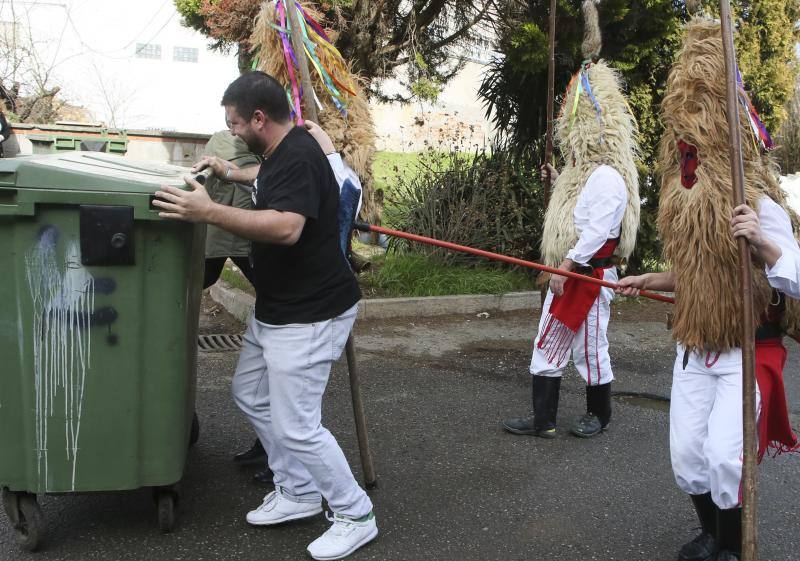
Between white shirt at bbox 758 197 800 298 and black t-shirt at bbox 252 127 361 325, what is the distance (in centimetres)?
156

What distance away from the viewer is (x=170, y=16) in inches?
899

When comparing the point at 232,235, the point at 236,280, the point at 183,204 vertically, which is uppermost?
the point at 183,204

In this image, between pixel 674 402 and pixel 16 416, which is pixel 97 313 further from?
pixel 674 402

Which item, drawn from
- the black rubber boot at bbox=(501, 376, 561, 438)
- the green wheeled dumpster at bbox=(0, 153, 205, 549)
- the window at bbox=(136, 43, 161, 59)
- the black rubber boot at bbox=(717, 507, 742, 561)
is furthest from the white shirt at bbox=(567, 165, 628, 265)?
the window at bbox=(136, 43, 161, 59)

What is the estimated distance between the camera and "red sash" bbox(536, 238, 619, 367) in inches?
172

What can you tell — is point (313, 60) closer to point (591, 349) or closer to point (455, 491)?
point (591, 349)

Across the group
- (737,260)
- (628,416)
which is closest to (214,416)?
(628,416)

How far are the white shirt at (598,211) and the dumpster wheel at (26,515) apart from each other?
9.48 feet

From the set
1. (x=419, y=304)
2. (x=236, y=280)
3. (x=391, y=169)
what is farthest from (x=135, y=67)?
(x=419, y=304)

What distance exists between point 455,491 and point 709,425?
1.35m

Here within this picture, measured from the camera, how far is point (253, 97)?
115 inches

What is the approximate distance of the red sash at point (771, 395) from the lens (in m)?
2.86

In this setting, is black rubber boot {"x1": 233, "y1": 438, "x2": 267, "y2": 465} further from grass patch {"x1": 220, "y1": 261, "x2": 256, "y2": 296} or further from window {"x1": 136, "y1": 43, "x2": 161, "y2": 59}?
window {"x1": 136, "y1": 43, "x2": 161, "y2": 59}

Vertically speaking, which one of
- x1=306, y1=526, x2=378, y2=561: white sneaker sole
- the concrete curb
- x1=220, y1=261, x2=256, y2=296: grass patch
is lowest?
x1=306, y1=526, x2=378, y2=561: white sneaker sole
